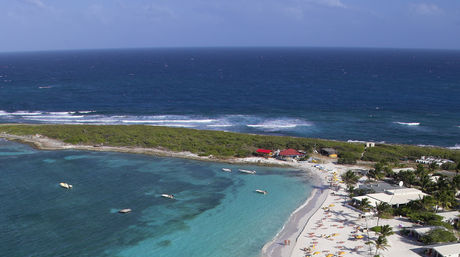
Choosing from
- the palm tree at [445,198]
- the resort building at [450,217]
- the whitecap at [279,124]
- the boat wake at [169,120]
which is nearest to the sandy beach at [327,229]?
the resort building at [450,217]

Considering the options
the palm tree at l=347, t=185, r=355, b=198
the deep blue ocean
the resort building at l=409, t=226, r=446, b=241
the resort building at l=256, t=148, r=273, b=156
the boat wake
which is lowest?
the resort building at l=409, t=226, r=446, b=241

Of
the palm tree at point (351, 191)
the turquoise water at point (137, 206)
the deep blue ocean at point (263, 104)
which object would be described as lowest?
the turquoise water at point (137, 206)

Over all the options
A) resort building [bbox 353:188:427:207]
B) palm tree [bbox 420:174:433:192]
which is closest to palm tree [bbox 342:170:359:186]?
resort building [bbox 353:188:427:207]

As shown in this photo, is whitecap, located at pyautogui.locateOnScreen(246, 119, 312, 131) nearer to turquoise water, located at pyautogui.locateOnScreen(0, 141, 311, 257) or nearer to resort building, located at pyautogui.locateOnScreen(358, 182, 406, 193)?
turquoise water, located at pyautogui.locateOnScreen(0, 141, 311, 257)

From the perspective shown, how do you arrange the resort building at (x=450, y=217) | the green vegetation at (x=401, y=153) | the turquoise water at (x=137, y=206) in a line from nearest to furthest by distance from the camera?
1. the turquoise water at (x=137, y=206)
2. the resort building at (x=450, y=217)
3. the green vegetation at (x=401, y=153)

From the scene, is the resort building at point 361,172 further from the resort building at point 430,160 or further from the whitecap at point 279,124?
the whitecap at point 279,124
